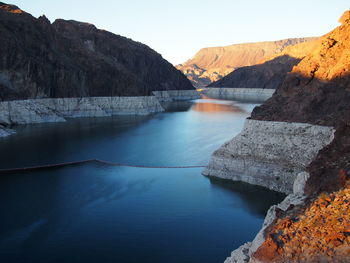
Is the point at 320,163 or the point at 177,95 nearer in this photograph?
the point at 320,163

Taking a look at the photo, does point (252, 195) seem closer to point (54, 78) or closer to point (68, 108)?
point (68, 108)

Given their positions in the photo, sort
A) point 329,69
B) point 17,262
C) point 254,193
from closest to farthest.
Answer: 1. point 17,262
2. point 254,193
3. point 329,69

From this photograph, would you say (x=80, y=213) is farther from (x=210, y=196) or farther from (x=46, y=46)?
(x=46, y=46)

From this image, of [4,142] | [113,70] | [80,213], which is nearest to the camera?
[80,213]

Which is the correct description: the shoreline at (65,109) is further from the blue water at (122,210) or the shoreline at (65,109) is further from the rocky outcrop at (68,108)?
the blue water at (122,210)

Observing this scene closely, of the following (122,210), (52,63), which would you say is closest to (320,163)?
(122,210)

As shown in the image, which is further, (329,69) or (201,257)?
(329,69)

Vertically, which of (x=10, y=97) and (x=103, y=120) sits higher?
(x=10, y=97)

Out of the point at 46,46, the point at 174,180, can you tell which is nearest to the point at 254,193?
the point at 174,180

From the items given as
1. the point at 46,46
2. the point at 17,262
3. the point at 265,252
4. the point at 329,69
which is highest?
the point at 46,46
